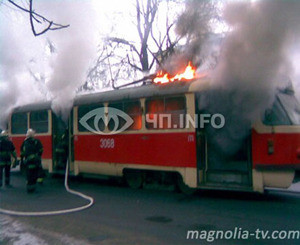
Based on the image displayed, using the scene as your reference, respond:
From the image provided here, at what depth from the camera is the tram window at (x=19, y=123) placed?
1388 cm

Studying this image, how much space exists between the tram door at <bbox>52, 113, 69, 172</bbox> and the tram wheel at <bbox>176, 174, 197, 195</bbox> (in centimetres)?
447

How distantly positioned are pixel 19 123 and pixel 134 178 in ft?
20.5

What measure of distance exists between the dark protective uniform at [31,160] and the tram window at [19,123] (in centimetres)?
390

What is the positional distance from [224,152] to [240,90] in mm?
1560

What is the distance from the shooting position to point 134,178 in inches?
405

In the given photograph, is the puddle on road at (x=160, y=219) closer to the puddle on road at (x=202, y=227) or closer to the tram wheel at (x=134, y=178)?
the puddle on road at (x=202, y=227)

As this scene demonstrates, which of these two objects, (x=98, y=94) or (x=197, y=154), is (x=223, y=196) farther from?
(x=98, y=94)

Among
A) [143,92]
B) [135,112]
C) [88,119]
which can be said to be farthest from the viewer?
[88,119]

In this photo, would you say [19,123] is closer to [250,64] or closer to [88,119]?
[88,119]

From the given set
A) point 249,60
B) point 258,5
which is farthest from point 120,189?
point 258,5

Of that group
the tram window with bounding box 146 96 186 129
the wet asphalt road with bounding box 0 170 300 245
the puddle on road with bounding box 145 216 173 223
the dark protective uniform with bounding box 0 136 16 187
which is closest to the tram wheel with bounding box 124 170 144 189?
the wet asphalt road with bounding box 0 170 300 245

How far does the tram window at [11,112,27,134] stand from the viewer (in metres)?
A: 13.9

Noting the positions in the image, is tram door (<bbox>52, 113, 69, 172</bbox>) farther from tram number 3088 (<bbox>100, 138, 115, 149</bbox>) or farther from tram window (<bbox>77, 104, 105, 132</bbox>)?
tram number 3088 (<bbox>100, 138, 115, 149</bbox>)

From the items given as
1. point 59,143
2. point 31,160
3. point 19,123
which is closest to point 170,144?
point 31,160
